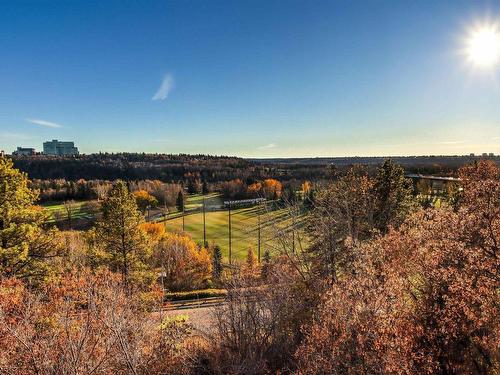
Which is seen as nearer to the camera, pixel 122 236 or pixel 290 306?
pixel 290 306

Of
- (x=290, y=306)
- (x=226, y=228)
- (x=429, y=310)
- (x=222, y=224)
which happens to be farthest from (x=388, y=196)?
(x=222, y=224)

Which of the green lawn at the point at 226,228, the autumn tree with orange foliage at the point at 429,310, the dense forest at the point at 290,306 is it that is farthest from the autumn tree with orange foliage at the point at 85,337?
the green lawn at the point at 226,228

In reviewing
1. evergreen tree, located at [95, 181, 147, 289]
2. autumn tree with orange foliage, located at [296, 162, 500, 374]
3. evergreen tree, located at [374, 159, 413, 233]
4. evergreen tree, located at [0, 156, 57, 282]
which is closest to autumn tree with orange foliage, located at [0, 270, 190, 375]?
evergreen tree, located at [0, 156, 57, 282]

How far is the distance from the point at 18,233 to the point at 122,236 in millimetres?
8189

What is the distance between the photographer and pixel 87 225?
82.7m

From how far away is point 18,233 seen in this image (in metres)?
19.7

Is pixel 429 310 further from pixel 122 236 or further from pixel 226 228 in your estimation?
pixel 226 228

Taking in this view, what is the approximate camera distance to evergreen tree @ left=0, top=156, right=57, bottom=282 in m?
19.1

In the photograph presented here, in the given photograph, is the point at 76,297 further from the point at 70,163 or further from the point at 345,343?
the point at 70,163

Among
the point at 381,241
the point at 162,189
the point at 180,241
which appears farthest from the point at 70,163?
the point at 381,241

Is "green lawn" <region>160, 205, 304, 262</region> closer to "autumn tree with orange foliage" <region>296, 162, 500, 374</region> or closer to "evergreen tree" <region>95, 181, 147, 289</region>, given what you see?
"evergreen tree" <region>95, 181, 147, 289</region>

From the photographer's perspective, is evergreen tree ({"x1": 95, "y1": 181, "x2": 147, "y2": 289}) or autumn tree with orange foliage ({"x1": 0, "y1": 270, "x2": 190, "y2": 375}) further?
evergreen tree ({"x1": 95, "y1": 181, "x2": 147, "y2": 289})

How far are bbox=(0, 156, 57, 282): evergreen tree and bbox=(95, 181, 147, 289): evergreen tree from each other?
6065 millimetres

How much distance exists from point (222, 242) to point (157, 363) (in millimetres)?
60395
